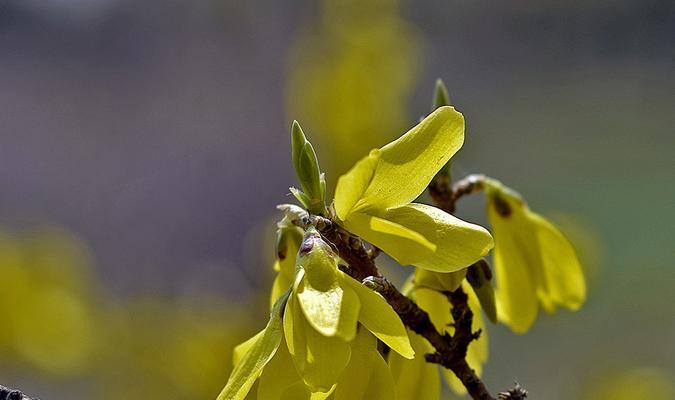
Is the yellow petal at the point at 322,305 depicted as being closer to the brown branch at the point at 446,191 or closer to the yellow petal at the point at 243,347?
the yellow petal at the point at 243,347

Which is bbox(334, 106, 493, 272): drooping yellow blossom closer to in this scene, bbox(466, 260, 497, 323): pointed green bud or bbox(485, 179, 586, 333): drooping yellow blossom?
bbox(466, 260, 497, 323): pointed green bud

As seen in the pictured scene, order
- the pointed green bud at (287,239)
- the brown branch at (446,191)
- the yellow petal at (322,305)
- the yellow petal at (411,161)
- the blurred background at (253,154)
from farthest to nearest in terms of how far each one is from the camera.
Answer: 1. the blurred background at (253,154)
2. the brown branch at (446,191)
3. the pointed green bud at (287,239)
4. the yellow petal at (411,161)
5. the yellow petal at (322,305)

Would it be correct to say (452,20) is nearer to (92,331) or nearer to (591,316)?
(591,316)

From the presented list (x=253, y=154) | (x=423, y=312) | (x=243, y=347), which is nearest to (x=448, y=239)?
(x=423, y=312)

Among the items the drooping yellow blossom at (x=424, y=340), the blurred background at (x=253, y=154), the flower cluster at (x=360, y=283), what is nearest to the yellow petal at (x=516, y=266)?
the drooping yellow blossom at (x=424, y=340)

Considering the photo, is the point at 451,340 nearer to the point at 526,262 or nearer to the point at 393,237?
the point at 393,237

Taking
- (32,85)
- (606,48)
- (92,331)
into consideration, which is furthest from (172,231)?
(32,85)

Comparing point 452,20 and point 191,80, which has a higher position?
point 452,20

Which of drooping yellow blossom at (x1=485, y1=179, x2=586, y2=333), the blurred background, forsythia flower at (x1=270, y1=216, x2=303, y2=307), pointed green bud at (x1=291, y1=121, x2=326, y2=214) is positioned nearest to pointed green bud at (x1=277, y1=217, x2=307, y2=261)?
forsythia flower at (x1=270, y1=216, x2=303, y2=307)
